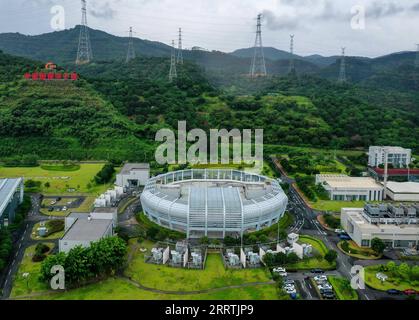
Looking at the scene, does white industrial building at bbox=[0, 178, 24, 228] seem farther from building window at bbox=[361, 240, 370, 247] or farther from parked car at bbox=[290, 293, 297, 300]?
building window at bbox=[361, 240, 370, 247]

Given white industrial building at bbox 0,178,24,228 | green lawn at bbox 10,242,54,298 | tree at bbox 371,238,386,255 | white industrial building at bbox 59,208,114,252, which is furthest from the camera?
white industrial building at bbox 0,178,24,228

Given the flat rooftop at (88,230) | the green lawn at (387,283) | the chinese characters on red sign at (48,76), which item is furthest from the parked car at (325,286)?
the chinese characters on red sign at (48,76)

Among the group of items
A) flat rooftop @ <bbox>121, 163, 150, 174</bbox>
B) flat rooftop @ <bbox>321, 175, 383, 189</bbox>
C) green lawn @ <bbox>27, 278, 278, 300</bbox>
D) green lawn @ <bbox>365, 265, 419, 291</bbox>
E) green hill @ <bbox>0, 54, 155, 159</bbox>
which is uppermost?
green hill @ <bbox>0, 54, 155, 159</bbox>

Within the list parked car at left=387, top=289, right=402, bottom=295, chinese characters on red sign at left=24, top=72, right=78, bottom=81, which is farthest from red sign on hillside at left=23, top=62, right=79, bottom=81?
parked car at left=387, top=289, right=402, bottom=295

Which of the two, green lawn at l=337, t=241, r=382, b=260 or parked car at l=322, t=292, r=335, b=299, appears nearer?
parked car at l=322, t=292, r=335, b=299

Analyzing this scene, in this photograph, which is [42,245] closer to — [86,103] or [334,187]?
[334,187]

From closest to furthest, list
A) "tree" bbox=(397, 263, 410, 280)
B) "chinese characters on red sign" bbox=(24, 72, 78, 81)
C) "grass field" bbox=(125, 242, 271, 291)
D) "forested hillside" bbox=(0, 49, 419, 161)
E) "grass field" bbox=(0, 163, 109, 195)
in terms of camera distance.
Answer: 1. "grass field" bbox=(125, 242, 271, 291)
2. "tree" bbox=(397, 263, 410, 280)
3. "grass field" bbox=(0, 163, 109, 195)
4. "forested hillside" bbox=(0, 49, 419, 161)
5. "chinese characters on red sign" bbox=(24, 72, 78, 81)

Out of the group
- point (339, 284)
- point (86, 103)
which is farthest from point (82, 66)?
point (339, 284)
